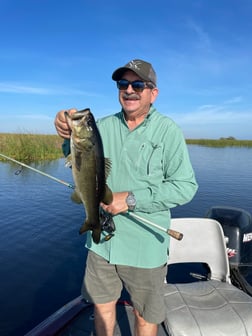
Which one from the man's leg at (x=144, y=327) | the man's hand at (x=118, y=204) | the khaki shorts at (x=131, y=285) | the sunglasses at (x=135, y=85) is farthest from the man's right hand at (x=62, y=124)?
the man's leg at (x=144, y=327)

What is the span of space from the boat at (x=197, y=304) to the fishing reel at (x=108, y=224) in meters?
1.40

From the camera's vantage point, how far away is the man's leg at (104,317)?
2975 mm

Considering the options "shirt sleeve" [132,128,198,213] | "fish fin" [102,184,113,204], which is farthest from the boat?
"fish fin" [102,184,113,204]

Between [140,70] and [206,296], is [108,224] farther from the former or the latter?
[206,296]

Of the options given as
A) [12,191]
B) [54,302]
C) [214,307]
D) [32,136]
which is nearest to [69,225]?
[54,302]

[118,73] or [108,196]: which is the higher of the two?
[118,73]

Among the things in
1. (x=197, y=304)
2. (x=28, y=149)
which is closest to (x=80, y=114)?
(x=197, y=304)

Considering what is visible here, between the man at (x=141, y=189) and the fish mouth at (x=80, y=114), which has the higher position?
the fish mouth at (x=80, y=114)

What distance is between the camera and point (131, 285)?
Result: 9.26ft

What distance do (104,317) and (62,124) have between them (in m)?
1.96

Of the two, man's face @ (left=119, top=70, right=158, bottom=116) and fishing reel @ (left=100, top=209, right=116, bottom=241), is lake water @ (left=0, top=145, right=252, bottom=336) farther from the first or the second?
man's face @ (left=119, top=70, right=158, bottom=116)

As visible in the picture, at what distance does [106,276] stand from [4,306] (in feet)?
12.5

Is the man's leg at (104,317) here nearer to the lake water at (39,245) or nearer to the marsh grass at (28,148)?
the lake water at (39,245)

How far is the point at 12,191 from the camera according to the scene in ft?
43.7
